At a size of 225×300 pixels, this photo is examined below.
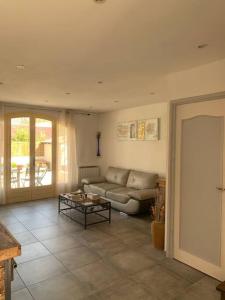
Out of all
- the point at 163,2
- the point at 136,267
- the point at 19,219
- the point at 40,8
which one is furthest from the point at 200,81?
the point at 19,219

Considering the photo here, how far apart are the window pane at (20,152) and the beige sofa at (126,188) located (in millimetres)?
1581

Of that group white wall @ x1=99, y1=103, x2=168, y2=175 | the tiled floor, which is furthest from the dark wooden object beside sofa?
white wall @ x1=99, y1=103, x2=168, y2=175

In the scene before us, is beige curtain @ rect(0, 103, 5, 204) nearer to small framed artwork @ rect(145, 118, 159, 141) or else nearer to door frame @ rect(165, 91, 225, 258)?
small framed artwork @ rect(145, 118, 159, 141)

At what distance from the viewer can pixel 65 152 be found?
260 inches

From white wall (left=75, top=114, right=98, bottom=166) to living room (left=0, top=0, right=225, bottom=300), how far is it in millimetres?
1685

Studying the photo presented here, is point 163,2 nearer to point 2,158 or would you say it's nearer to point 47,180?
point 2,158

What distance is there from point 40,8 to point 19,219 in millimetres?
4106

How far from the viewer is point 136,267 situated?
289cm

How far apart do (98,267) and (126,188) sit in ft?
9.15

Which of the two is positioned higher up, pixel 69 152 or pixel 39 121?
pixel 39 121

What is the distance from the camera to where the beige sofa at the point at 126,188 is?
4.72 m

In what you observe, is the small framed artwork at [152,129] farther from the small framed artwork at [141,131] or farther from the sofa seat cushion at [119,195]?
the sofa seat cushion at [119,195]

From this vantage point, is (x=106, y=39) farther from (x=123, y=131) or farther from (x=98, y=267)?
(x=123, y=131)

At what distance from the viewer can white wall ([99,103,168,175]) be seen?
208 inches
